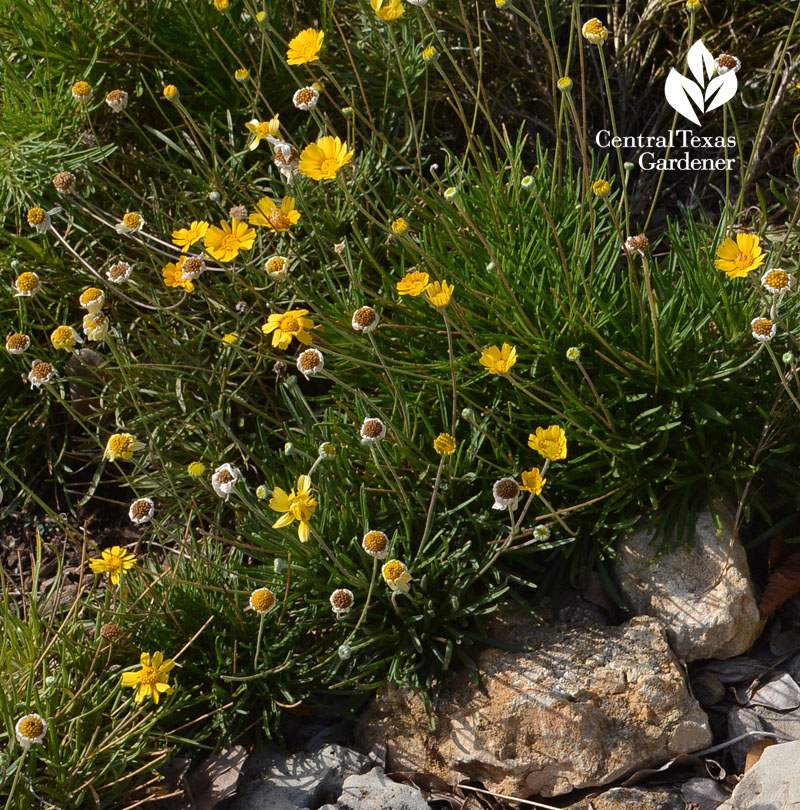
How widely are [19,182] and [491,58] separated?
205cm

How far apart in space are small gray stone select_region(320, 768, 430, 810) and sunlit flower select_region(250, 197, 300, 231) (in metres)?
1.63

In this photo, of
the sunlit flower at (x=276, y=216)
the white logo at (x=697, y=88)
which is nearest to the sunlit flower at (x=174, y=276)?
the sunlit flower at (x=276, y=216)

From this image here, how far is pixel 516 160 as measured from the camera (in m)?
3.31

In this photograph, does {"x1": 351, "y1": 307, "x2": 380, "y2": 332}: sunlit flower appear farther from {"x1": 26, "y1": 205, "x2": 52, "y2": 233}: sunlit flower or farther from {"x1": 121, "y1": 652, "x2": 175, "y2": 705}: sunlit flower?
{"x1": 26, "y1": 205, "x2": 52, "y2": 233}: sunlit flower

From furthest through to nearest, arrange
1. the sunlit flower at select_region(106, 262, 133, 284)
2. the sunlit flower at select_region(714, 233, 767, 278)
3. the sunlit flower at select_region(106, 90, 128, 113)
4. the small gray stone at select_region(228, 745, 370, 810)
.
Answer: the sunlit flower at select_region(106, 90, 128, 113) → the sunlit flower at select_region(106, 262, 133, 284) → the small gray stone at select_region(228, 745, 370, 810) → the sunlit flower at select_region(714, 233, 767, 278)

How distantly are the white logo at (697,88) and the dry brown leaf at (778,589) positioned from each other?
168 centimetres

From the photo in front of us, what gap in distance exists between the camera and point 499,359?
101 inches

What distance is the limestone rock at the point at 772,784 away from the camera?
2.33 meters

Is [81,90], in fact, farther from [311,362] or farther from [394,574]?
[394,574]

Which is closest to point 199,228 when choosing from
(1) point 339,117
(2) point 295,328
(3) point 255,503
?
(2) point 295,328

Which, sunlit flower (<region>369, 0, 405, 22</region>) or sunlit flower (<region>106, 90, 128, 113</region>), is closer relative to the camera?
sunlit flower (<region>369, 0, 405, 22</region>)

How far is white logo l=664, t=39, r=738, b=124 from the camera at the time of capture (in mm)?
3557

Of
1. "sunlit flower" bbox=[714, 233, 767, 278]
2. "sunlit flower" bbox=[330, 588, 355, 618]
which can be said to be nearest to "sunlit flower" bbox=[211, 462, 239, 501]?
"sunlit flower" bbox=[330, 588, 355, 618]

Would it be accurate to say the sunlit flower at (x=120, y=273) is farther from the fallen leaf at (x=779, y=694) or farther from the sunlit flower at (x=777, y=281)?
the fallen leaf at (x=779, y=694)
